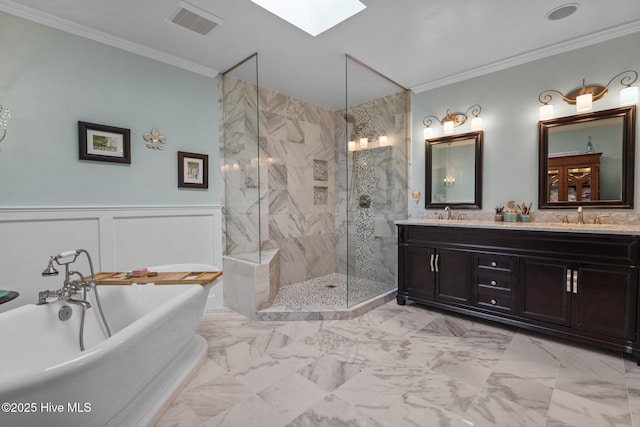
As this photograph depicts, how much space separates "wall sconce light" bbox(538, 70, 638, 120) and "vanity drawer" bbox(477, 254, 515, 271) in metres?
1.48

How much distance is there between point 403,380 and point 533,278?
60.1 inches

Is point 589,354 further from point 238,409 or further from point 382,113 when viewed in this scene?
point 382,113

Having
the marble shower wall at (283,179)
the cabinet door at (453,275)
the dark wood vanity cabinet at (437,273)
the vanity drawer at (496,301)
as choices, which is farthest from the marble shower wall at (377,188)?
the vanity drawer at (496,301)

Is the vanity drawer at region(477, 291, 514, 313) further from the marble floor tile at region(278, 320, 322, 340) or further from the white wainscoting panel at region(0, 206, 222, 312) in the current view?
the white wainscoting panel at region(0, 206, 222, 312)

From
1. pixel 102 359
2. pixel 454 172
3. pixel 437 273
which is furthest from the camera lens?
pixel 454 172

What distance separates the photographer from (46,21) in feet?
7.59

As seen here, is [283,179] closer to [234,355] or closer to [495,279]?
[234,355]

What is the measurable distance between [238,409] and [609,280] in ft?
9.15

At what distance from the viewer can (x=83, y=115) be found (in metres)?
2.52

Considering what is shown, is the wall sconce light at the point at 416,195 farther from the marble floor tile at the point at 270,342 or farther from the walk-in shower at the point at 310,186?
the marble floor tile at the point at 270,342

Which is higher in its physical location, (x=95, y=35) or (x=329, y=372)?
(x=95, y=35)

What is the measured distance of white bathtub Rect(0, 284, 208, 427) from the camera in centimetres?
103

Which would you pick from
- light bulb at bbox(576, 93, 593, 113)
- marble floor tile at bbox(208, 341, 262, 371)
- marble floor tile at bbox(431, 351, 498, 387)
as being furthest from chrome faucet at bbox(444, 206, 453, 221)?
marble floor tile at bbox(208, 341, 262, 371)

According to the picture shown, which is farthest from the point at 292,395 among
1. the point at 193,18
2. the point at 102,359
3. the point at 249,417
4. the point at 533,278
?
the point at 193,18
